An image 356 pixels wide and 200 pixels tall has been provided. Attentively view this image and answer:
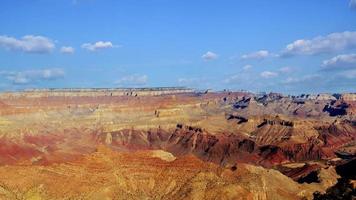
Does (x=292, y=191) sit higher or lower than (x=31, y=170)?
lower

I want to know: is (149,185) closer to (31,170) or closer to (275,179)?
(31,170)

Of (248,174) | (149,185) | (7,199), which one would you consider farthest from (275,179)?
(7,199)

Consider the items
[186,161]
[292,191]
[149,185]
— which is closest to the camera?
[149,185]

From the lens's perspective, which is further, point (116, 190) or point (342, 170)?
point (342, 170)

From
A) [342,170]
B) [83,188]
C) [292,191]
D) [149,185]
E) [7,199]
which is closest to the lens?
[7,199]

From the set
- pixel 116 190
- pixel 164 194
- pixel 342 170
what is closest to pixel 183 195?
pixel 164 194

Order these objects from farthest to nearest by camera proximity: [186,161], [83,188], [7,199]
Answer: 1. [186,161]
2. [83,188]
3. [7,199]

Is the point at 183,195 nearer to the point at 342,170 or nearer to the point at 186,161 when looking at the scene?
the point at 186,161

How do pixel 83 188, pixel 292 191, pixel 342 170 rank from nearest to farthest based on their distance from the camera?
1. pixel 83 188
2. pixel 292 191
3. pixel 342 170

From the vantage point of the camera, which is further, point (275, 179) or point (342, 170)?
point (342, 170)
